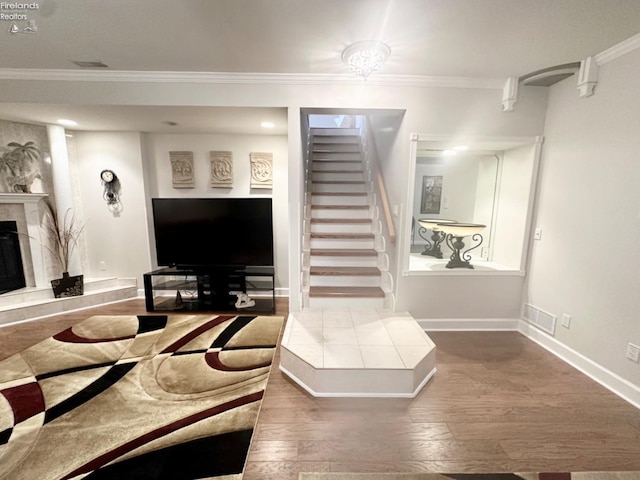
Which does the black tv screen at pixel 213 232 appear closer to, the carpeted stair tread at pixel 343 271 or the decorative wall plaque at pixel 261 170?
the decorative wall plaque at pixel 261 170

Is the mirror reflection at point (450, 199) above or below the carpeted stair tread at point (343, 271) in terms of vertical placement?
above

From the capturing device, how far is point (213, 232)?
A: 3.52 m

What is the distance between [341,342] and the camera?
7.47ft

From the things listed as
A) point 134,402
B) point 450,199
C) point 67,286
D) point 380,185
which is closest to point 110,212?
point 67,286

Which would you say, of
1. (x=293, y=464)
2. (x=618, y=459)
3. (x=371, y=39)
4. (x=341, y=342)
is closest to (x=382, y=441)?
(x=293, y=464)

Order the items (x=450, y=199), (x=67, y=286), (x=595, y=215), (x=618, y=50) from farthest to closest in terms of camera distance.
A: 1. (x=450, y=199)
2. (x=67, y=286)
3. (x=595, y=215)
4. (x=618, y=50)

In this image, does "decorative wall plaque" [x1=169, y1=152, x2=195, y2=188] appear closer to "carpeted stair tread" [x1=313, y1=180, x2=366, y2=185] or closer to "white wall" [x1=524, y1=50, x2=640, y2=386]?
"carpeted stair tread" [x1=313, y1=180, x2=366, y2=185]

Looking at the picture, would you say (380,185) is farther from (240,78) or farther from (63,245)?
(63,245)

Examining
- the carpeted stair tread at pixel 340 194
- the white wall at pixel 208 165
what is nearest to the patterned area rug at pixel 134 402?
the white wall at pixel 208 165

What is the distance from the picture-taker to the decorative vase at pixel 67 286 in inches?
132

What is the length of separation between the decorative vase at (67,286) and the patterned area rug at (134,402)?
2.65ft

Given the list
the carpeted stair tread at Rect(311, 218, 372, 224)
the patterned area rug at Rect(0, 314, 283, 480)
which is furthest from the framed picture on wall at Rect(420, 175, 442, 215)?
the patterned area rug at Rect(0, 314, 283, 480)

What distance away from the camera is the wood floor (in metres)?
1.47

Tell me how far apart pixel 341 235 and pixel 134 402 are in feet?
8.58
